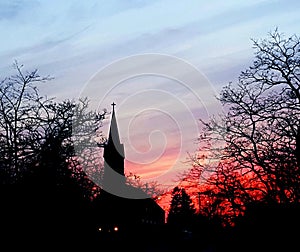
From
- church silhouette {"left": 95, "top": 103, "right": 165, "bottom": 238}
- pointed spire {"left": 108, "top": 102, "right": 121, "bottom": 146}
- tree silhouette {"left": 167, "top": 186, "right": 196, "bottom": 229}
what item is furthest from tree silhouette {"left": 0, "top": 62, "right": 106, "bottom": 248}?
tree silhouette {"left": 167, "top": 186, "right": 196, "bottom": 229}

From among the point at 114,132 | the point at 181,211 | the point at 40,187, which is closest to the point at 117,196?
the point at 114,132

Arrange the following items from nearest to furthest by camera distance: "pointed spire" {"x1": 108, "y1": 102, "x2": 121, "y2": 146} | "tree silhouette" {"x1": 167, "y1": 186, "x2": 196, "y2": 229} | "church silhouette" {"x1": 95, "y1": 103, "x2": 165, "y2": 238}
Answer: "church silhouette" {"x1": 95, "y1": 103, "x2": 165, "y2": 238} < "pointed spire" {"x1": 108, "y1": 102, "x2": 121, "y2": 146} < "tree silhouette" {"x1": 167, "y1": 186, "x2": 196, "y2": 229}

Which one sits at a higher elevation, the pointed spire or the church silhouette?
the pointed spire

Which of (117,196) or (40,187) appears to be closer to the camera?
(40,187)

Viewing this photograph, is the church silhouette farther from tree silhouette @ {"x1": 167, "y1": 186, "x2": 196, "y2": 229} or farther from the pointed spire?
tree silhouette @ {"x1": 167, "y1": 186, "x2": 196, "y2": 229}

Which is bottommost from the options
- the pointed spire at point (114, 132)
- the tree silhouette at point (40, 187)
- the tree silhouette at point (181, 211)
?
the tree silhouette at point (40, 187)

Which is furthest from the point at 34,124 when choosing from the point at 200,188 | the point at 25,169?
the point at 200,188

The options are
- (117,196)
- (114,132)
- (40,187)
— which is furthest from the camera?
(114,132)

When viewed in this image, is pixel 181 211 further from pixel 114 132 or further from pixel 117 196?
pixel 117 196

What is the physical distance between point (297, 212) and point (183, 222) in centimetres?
8493

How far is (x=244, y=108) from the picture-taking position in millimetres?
20719

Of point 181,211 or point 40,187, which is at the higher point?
point 181,211

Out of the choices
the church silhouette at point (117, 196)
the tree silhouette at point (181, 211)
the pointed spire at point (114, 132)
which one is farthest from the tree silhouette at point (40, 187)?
the tree silhouette at point (181, 211)

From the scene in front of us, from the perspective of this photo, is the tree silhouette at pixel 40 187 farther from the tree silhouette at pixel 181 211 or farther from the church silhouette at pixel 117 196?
the tree silhouette at pixel 181 211
